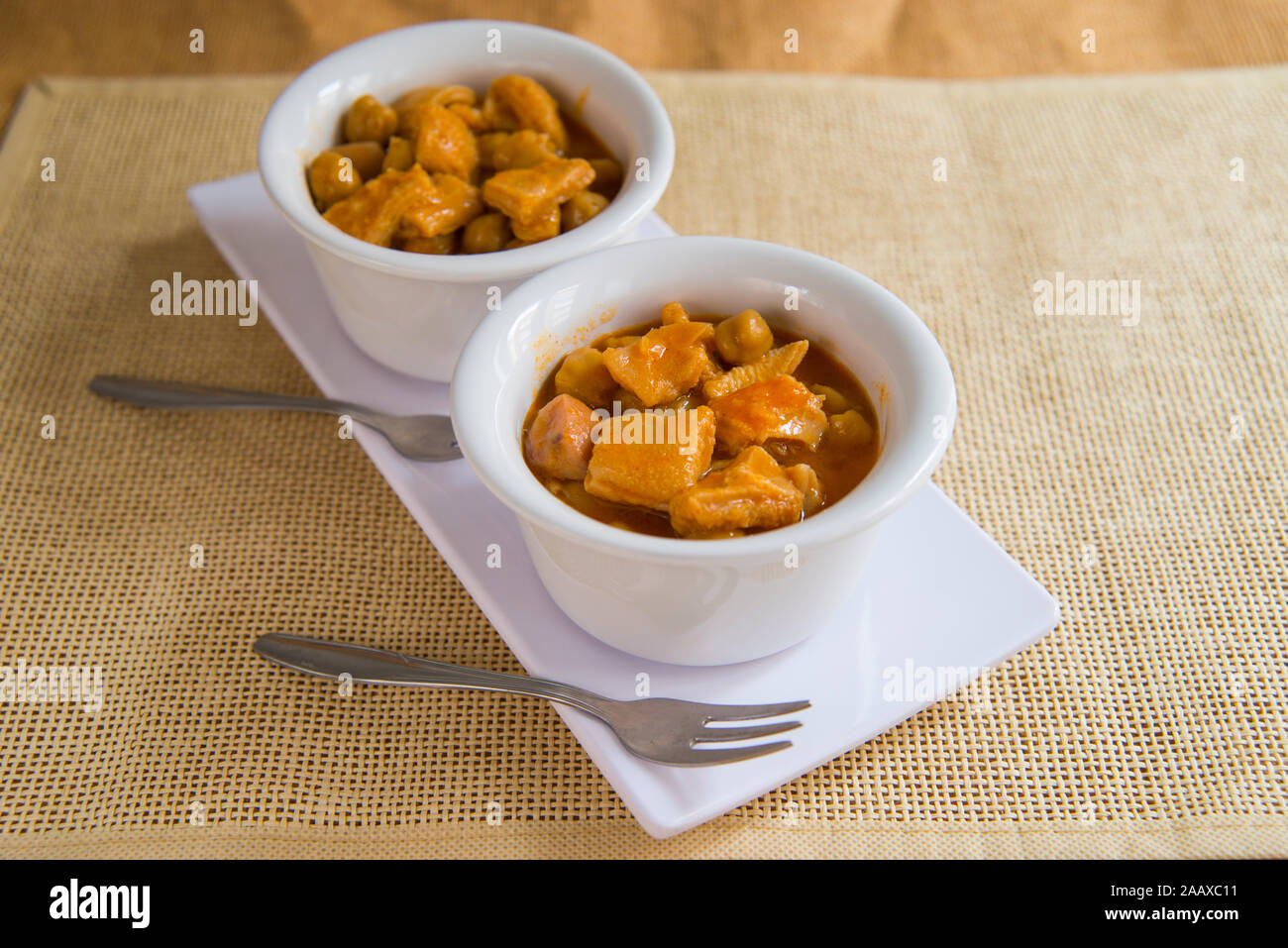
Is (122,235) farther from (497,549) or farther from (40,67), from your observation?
(497,549)

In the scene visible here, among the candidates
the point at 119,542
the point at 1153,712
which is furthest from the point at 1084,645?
the point at 119,542

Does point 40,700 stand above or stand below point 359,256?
below

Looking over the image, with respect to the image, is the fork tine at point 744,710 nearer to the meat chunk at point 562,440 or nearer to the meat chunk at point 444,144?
the meat chunk at point 562,440

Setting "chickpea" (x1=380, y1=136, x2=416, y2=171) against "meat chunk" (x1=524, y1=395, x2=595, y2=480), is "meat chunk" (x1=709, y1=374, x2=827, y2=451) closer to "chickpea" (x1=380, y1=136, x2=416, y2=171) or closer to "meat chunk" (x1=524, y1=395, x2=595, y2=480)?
"meat chunk" (x1=524, y1=395, x2=595, y2=480)

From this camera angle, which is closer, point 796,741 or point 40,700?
point 796,741

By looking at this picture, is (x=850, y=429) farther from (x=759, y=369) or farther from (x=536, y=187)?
(x=536, y=187)

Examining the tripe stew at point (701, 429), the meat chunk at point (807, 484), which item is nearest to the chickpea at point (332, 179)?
the tripe stew at point (701, 429)

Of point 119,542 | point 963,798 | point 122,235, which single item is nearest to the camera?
point 963,798
